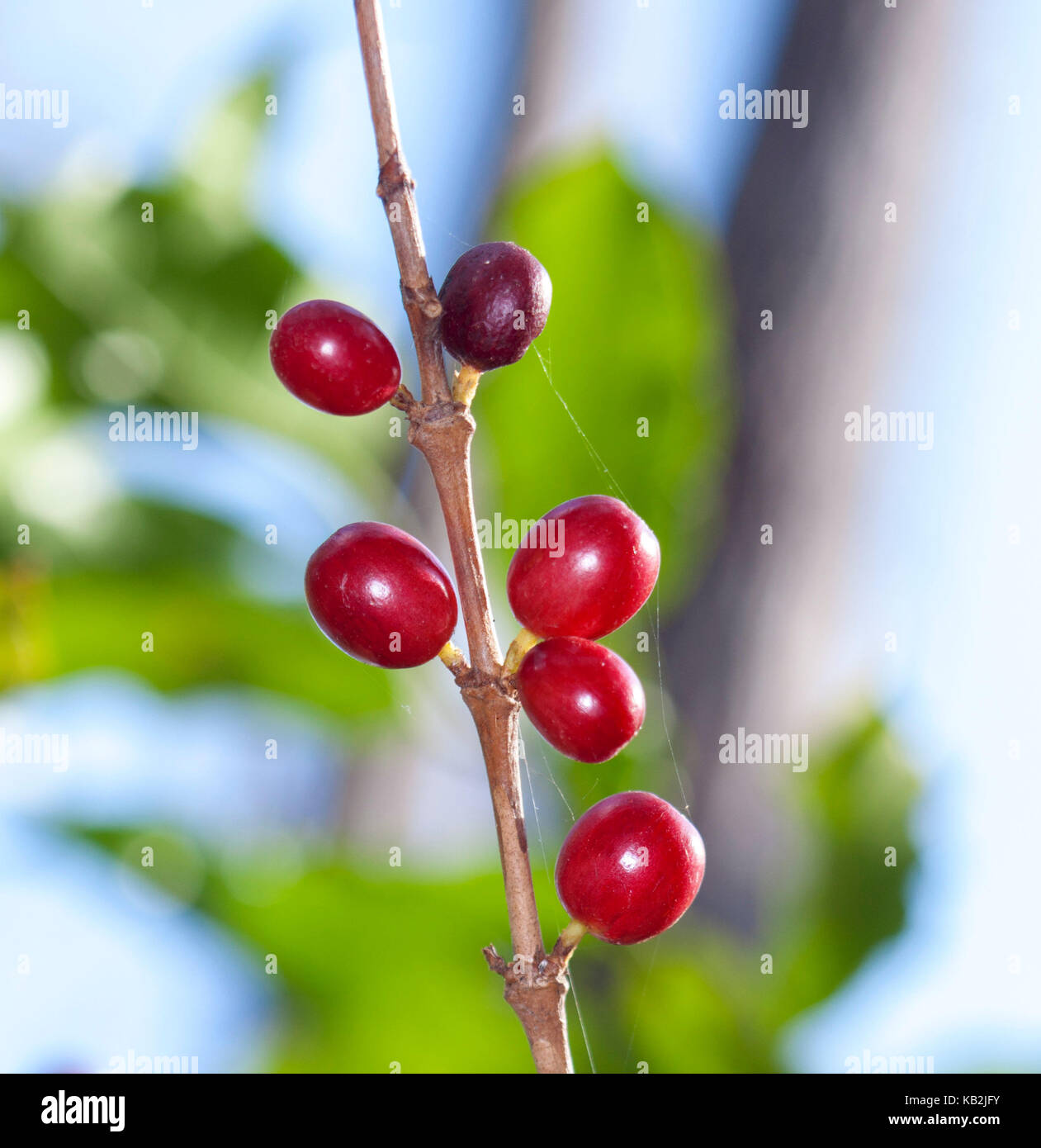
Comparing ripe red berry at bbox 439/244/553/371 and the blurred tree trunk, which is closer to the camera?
ripe red berry at bbox 439/244/553/371

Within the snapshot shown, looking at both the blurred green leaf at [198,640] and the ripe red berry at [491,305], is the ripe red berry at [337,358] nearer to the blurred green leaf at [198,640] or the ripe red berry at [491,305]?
the ripe red berry at [491,305]

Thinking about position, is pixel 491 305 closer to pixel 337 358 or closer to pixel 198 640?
pixel 337 358

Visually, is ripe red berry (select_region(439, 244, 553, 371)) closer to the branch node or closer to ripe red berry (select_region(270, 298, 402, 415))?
ripe red berry (select_region(270, 298, 402, 415))

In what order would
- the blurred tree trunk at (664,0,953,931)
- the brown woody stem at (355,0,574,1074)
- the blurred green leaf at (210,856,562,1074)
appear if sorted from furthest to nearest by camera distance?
the blurred tree trunk at (664,0,953,931)
the blurred green leaf at (210,856,562,1074)
the brown woody stem at (355,0,574,1074)

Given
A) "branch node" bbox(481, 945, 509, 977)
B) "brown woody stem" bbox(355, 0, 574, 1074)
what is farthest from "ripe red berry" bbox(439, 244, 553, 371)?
"branch node" bbox(481, 945, 509, 977)

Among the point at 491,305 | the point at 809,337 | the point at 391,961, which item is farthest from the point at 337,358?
the point at 809,337
